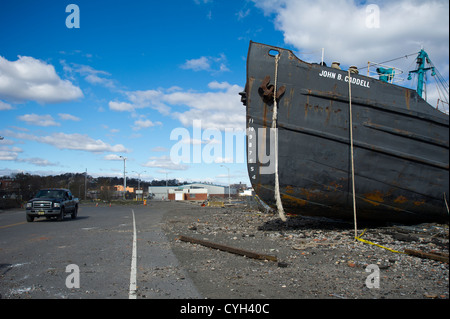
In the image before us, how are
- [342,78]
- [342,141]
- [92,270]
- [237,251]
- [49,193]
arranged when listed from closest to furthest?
[92,270] < [237,251] < [342,141] < [342,78] < [49,193]

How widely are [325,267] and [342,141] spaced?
3.52 metres

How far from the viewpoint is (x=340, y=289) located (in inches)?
165

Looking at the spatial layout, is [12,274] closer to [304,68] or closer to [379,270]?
[379,270]

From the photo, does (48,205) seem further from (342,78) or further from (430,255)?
(430,255)

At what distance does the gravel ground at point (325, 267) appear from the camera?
4.13 metres

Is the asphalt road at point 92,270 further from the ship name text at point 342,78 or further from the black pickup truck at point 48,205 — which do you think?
the black pickup truck at point 48,205

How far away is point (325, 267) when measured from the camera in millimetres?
5383

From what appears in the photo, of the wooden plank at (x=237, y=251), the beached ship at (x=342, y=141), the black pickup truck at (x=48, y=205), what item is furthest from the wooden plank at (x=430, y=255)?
the black pickup truck at (x=48, y=205)

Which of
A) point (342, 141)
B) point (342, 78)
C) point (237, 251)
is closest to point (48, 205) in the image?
point (237, 251)

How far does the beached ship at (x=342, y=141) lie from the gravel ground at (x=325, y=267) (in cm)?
91
